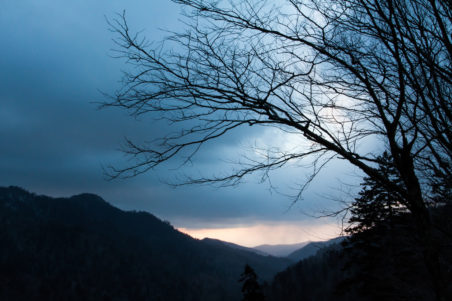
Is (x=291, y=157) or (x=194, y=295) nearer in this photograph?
(x=291, y=157)

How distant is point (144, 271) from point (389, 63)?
20672 centimetres

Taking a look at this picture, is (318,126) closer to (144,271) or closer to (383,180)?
(383,180)

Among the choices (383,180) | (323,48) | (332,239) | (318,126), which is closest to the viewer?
(383,180)

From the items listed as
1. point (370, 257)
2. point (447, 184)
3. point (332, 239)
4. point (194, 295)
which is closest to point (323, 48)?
point (447, 184)

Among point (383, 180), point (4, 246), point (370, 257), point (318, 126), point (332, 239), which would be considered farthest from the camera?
point (4, 246)

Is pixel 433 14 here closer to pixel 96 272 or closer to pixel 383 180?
pixel 383 180

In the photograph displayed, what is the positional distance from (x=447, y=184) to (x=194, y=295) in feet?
610

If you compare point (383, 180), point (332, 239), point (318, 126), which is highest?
point (318, 126)

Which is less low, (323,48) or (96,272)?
(323,48)

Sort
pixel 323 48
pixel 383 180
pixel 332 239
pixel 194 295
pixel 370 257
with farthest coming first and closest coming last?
pixel 194 295
pixel 370 257
pixel 332 239
pixel 323 48
pixel 383 180

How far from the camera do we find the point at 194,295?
6821 inches

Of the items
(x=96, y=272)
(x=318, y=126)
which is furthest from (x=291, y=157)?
(x=96, y=272)

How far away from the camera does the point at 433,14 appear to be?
3.84 metres

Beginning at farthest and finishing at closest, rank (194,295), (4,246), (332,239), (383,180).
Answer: (4,246)
(194,295)
(332,239)
(383,180)
